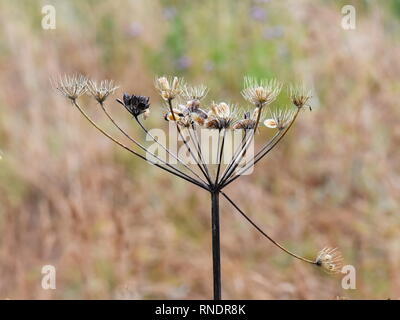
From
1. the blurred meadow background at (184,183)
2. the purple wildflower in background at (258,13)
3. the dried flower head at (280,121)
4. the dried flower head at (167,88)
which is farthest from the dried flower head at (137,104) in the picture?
the purple wildflower in background at (258,13)

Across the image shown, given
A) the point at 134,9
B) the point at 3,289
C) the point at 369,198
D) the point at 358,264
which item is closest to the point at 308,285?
the point at 358,264

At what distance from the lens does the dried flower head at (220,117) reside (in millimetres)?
910

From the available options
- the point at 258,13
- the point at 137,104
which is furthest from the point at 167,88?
the point at 258,13

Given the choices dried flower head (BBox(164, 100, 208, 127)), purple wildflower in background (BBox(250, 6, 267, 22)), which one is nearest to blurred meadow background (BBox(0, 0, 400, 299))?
purple wildflower in background (BBox(250, 6, 267, 22))

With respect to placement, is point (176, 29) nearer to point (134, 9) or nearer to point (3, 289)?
point (134, 9)

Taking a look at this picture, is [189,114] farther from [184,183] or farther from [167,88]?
[184,183]

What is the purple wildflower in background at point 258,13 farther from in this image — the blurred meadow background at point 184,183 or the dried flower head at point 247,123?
the dried flower head at point 247,123

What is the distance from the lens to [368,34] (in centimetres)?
404

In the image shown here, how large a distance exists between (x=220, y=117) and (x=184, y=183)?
2.78 metres

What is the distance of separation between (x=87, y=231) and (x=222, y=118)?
102 inches

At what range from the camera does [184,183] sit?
12.1 ft

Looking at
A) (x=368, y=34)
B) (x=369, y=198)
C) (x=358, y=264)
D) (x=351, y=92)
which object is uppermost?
(x=368, y=34)

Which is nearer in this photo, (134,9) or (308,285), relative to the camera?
(308,285)

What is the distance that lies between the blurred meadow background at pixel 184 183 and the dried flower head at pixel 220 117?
83.9 inches
